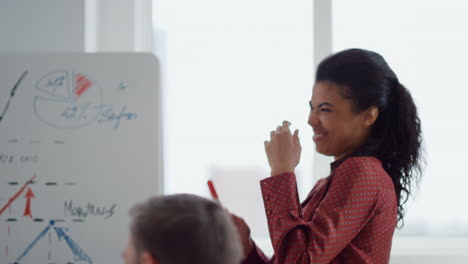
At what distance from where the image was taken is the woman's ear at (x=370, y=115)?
105 cm

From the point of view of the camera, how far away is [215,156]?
212cm

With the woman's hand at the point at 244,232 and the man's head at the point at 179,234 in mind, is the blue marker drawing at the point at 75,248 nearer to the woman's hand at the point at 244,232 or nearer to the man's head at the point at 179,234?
the woman's hand at the point at 244,232

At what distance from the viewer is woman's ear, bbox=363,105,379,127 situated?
1.05 m

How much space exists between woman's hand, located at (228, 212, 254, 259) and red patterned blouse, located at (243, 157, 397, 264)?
114 mm

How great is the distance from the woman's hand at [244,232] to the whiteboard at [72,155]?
448 millimetres

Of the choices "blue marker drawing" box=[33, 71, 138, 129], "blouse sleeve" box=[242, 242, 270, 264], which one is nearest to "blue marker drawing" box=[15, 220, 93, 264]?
"blue marker drawing" box=[33, 71, 138, 129]

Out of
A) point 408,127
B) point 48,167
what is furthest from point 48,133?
point 408,127

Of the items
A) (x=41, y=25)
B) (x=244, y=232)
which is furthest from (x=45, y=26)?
(x=244, y=232)

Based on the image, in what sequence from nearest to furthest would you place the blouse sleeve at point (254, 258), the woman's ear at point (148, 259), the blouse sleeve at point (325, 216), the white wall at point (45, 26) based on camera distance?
1. the woman's ear at point (148, 259)
2. the blouse sleeve at point (325, 216)
3. the blouse sleeve at point (254, 258)
4. the white wall at point (45, 26)

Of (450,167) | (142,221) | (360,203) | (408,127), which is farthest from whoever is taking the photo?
(450,167)

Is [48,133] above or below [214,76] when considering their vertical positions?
below

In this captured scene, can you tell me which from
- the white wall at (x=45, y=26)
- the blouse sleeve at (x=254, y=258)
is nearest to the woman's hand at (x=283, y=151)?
the blouse sleeve at (x=254, y=258)

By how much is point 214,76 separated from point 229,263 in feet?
4.93

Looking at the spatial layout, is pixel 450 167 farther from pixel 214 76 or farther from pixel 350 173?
pixel 350 173
